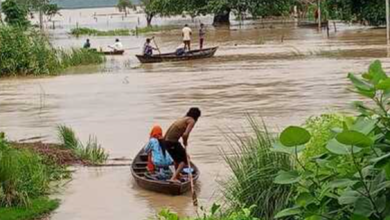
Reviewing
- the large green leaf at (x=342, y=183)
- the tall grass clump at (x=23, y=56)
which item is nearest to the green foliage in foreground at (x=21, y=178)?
the large green leaf at (x=342, y=183)

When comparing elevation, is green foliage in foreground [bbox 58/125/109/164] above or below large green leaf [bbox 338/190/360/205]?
below

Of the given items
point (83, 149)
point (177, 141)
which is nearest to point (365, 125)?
point (177, 141)

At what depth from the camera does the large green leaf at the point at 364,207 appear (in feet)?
10.6

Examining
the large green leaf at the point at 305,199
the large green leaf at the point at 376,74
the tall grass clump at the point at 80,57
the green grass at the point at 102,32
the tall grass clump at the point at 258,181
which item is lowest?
the green grass at the point at 102,32

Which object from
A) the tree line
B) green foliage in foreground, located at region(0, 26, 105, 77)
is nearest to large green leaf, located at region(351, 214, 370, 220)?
green foliage in foreground, located at region(0, 26, 105, 77)

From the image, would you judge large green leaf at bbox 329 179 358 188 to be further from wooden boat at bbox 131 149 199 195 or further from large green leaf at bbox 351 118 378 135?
wooden boat at bbox 131 149 199 195

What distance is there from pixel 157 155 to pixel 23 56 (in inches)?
1071

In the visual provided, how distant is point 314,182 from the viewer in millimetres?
3625

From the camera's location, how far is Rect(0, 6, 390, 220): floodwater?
1209 centimetres

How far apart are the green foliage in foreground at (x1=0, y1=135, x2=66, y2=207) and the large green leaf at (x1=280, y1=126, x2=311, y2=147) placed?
7.65 meters

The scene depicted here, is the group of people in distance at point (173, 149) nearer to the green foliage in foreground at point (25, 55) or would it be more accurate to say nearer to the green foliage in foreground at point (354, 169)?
the green foliage in foreground at point (354, 169)

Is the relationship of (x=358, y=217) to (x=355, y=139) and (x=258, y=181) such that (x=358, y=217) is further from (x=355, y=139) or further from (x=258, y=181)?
(x=258, y=181)

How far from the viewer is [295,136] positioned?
11.4ft

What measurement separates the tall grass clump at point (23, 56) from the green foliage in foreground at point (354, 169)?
116ft
